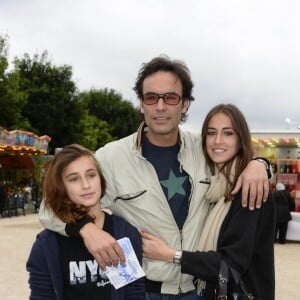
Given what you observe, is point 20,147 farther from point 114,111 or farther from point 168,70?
point 114,111

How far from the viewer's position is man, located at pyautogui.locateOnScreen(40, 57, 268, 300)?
7.66 feet

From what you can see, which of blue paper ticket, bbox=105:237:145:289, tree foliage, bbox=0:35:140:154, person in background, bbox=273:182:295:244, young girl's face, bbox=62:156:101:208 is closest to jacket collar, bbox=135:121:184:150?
young girl's face, bbox=62:156:101:208

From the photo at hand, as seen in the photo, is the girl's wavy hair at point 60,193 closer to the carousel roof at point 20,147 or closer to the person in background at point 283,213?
the person in background at point 283,213

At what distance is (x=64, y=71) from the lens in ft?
114

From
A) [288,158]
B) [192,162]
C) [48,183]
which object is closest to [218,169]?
[192,162]

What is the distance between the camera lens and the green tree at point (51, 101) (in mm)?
32594

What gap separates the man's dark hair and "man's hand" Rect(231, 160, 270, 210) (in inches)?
22.8

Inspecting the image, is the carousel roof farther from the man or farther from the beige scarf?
the beige scarf

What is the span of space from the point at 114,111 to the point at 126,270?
48.4 m

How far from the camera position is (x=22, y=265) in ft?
27.4

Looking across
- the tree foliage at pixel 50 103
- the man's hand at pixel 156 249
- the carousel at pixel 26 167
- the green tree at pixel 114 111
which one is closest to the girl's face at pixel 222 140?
the man's hand at pixel 156 249

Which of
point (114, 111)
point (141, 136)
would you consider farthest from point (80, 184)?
point (114, 111)

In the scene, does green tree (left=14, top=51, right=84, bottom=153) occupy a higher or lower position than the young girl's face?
higher

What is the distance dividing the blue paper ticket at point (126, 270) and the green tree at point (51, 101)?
1193 inches
